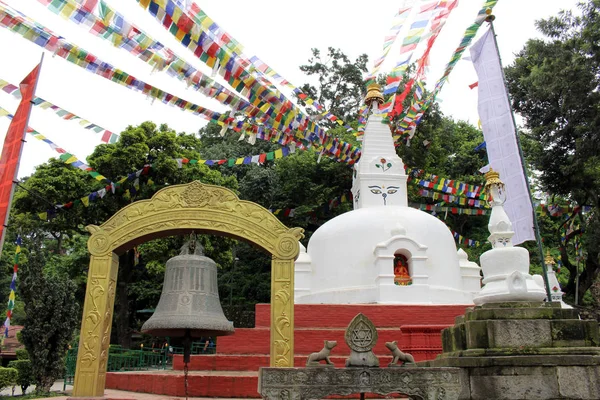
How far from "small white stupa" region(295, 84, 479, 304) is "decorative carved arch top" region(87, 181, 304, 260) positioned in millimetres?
7357

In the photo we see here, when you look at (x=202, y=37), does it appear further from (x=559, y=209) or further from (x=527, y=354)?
(x=559, y=209)

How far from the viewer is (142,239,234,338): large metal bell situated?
5215 mm

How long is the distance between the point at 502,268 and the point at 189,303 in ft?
13.7

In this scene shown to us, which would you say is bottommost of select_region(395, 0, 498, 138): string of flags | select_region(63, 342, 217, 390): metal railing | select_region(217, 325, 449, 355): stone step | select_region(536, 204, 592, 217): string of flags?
select_region(63, 342, 217, 390): metal railing

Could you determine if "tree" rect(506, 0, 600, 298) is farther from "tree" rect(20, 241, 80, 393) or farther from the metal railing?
"tree" rect(20, 241, 80, 393)

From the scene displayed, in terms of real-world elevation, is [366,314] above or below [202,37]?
below

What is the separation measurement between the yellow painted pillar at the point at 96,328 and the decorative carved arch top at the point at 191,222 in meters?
0.24

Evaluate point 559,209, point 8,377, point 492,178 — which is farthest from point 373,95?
point 8,377

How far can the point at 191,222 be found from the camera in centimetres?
650

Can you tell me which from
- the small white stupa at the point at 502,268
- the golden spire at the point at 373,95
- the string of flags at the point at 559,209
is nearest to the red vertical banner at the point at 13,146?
the small white stupa at the point at 502,268

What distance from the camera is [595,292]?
57.4 ft

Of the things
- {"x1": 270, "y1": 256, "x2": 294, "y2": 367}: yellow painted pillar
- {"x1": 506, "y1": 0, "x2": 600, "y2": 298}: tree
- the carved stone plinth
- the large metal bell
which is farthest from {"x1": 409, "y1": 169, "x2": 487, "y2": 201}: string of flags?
the carved stone plinth

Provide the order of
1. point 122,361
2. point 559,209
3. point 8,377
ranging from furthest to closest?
point 559,209 → point 122,361 → point 8,377

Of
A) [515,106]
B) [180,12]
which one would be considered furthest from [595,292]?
[180,12]
